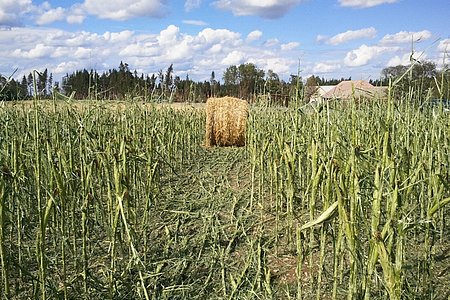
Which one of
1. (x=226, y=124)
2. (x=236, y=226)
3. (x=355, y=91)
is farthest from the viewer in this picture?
(x=226, y=124)

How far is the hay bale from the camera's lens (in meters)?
8.69

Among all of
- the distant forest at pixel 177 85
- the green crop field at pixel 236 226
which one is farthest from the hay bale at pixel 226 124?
the green crop field at pixel 236 226

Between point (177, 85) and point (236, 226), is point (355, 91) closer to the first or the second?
point (236, 226)

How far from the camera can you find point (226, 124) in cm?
867

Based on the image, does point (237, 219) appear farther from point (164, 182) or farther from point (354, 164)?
point (354, 164)

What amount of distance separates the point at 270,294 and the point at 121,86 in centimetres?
753

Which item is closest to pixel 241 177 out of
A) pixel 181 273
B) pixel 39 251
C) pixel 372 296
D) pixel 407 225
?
pixel 181 273

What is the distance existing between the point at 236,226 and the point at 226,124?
16.7ft

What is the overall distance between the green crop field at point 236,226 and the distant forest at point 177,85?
0.80 feet

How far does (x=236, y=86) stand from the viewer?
46.2 feet

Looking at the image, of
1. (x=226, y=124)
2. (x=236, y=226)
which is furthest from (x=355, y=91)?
(x=226, y=124)

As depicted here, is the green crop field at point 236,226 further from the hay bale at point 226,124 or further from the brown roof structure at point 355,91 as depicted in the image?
Answer: the hay bale at point 226,124

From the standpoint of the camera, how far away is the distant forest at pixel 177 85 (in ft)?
9.48

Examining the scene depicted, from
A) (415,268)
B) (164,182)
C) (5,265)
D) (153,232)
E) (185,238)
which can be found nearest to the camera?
(5,265)
